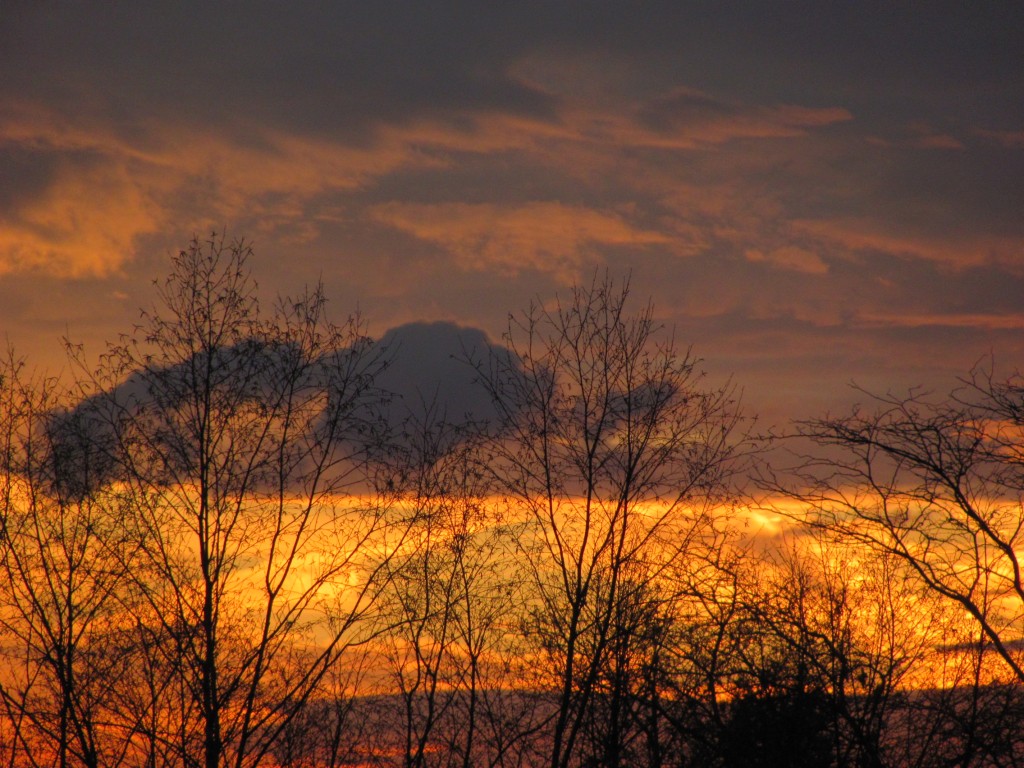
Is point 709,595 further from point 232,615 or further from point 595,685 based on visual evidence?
point 232,615

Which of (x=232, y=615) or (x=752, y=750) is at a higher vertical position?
(x=232, y=615)

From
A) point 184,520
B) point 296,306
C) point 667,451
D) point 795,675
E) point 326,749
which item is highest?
point 296,306

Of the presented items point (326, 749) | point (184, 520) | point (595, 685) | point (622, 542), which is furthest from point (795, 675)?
point (326, 749)

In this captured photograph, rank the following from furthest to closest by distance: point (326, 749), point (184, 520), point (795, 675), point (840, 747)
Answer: point (326, 749) → point (184, 520) → point (840, 747) → point (795, 675)

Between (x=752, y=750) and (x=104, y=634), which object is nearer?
(x=752, y=750)

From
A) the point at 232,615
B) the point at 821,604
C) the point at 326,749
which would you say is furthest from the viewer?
the point at 326,749

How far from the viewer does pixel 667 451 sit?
14.1 meters

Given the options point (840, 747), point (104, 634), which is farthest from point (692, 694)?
point (104, 634)

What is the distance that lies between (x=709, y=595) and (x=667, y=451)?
5434 mm

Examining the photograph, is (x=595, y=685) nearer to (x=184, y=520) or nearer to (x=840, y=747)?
(x=840, y=747)

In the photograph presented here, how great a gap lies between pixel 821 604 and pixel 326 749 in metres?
12.5

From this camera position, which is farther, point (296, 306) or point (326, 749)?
point (326, 749)

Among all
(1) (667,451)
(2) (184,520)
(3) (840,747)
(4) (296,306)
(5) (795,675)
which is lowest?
(3) (840,747)

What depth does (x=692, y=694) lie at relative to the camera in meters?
9.13
